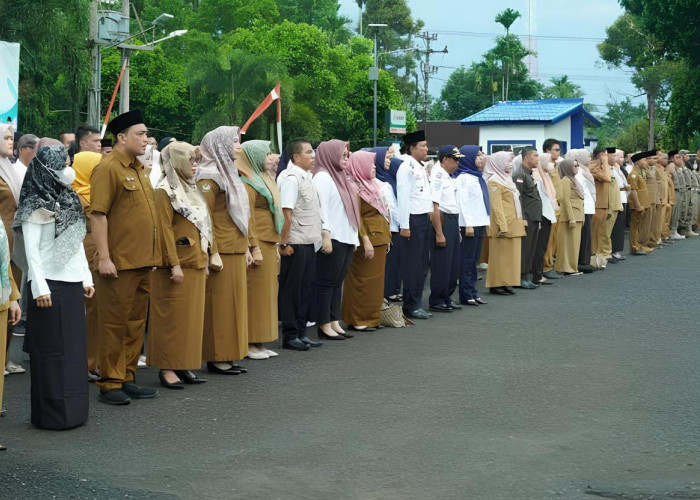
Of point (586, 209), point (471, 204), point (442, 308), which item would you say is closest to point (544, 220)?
point (586, 209)

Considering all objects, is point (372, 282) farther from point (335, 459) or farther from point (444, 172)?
point (335, 459)

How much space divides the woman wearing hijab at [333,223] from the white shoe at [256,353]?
1.18 m

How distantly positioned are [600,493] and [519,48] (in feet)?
338

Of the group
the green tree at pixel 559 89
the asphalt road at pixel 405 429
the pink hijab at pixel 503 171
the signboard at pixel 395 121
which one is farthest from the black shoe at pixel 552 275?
the green tree at pixel 559 89

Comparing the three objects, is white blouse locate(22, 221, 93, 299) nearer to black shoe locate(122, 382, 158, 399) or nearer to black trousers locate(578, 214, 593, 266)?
black shoe locate(122, 382, 158, 399)

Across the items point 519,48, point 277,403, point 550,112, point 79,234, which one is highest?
point 519,48

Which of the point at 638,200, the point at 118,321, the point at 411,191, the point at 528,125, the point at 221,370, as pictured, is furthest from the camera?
the point at 528,125

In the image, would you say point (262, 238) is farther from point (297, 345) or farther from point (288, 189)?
point (297, 345)

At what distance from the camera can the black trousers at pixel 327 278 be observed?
1125cm

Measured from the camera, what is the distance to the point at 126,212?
26.4 ft

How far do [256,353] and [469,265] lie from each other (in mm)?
5026

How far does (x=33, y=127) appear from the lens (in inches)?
1394

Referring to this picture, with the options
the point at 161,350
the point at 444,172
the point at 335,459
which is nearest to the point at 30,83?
the point at 444,172

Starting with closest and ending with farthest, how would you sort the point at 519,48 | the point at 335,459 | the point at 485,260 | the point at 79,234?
the point at 335,459
the point at 79,234
the point at 485,260
the point at 519,48
